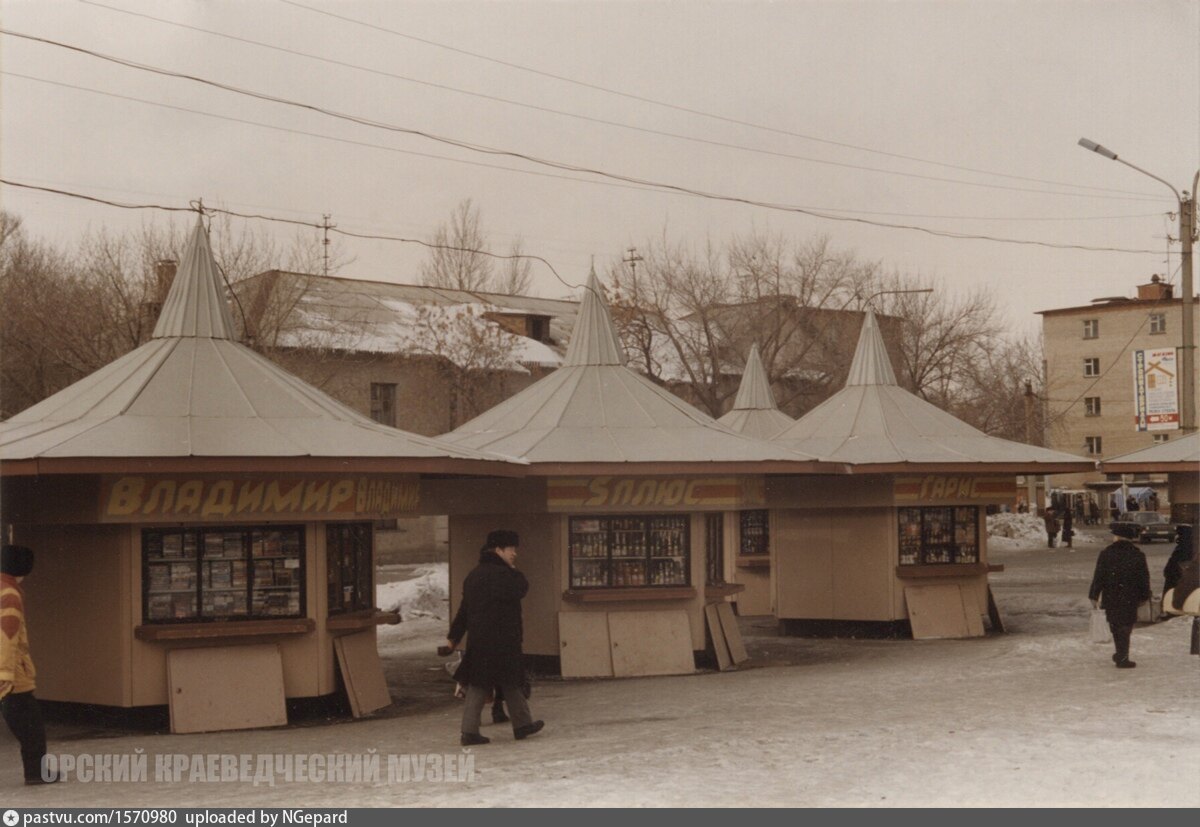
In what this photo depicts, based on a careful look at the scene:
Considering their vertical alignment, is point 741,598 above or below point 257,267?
below

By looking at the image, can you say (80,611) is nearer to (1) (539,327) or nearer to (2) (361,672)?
(2) (361,672)

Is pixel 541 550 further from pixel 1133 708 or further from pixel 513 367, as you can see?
pixel 513 367

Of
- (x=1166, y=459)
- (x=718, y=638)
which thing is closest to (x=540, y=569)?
(x=718, y=638)

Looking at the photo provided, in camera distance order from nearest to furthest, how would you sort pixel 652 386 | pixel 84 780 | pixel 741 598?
pixel 84 780, pixel 652 386, pixel 741 598

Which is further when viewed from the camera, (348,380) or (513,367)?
(513,367)

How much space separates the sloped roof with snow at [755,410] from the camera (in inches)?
1182

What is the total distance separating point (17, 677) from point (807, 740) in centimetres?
627

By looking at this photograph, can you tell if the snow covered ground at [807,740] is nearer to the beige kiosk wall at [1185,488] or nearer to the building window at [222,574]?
the building window at [222,574]

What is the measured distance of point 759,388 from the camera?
3105cm

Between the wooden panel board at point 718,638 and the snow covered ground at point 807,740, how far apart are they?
51 cm

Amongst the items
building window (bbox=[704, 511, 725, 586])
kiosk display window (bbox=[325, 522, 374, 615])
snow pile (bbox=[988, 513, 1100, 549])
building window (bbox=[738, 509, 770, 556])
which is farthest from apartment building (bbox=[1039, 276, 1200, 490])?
kiosk display window (bbox=[325, 522, 374, 615])

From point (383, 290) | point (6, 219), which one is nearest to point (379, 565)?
point (383, 290)

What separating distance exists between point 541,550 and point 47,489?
6786mm

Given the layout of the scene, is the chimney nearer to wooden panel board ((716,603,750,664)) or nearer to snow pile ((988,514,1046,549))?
snow pile ((988,514,1046,549))
